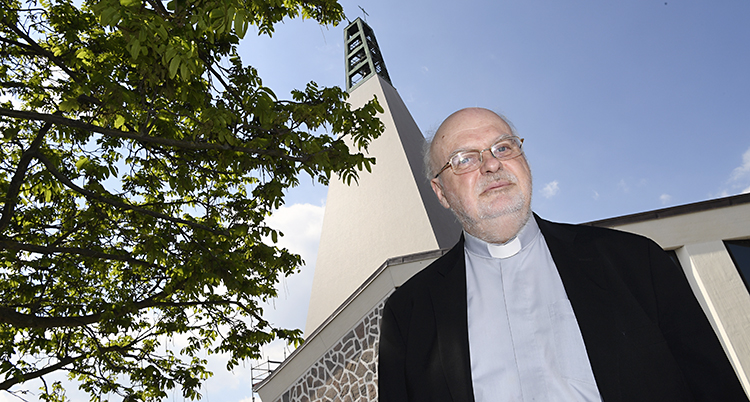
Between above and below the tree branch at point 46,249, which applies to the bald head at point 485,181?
below

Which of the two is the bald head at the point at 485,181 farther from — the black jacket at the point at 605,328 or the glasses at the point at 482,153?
the black jacket at the point at 605,328

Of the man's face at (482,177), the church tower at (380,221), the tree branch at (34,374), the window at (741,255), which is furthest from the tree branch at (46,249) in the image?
the church tower at (380,221)

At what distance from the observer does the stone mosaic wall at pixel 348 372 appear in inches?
224

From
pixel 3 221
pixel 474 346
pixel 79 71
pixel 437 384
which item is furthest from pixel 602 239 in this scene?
pixel 3 221

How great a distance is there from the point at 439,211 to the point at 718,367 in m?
13.6

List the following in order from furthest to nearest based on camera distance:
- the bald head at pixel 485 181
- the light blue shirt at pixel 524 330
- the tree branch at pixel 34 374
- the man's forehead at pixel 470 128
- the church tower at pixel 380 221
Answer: the church tower at pixel 380 221, the tree branch at pixel 34 374, the man's forehead at pixel 470 128, the bald head at pixel 485 181, the light blue shirt at pixel 524 330

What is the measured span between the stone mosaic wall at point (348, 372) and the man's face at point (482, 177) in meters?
4.32

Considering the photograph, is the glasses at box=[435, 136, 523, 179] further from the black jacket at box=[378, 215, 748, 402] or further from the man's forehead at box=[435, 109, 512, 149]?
the black jacket at box=[378, 215, 748, 402]

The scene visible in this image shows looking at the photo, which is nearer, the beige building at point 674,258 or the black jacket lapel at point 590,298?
the black jacket lapel at point 590,298

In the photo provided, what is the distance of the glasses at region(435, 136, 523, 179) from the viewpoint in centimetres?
193

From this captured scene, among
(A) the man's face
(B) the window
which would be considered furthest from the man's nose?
(B) the window

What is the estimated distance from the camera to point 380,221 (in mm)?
14484

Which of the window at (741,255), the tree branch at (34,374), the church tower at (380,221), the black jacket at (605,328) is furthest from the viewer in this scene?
the church tower at (380,221)

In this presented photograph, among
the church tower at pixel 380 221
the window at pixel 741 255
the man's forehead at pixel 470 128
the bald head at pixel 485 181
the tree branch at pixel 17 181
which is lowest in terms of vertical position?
the bald head at pixel 485 181
